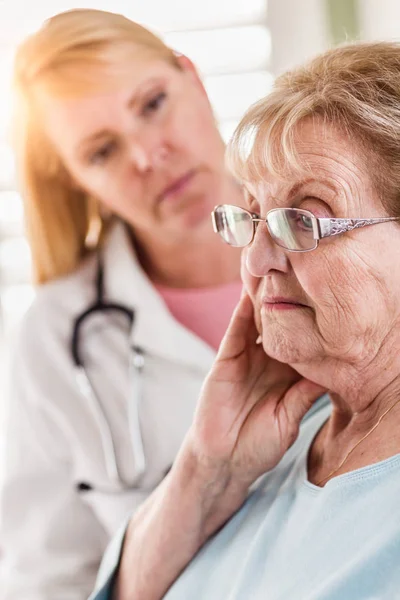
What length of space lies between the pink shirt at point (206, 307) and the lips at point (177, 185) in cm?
21

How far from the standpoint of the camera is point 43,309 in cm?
163

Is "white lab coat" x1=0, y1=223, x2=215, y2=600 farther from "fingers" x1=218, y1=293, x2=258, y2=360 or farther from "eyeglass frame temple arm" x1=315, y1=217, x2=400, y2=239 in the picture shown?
"eyeglass frame temple arm" x1=315, y1=217, x2=400, y2=239

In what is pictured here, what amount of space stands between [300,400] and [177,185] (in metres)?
0.53

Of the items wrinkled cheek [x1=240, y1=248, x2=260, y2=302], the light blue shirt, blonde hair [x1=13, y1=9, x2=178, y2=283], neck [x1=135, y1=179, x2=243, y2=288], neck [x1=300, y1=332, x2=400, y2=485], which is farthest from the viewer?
neck [x1=135, y1=179, x2=243, y2=288]

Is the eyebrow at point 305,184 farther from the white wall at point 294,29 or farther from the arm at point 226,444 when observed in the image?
the white wall at point 294,29

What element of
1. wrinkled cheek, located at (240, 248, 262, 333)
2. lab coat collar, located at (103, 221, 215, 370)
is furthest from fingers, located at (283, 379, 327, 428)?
lab coat collar, located at (103, 221, 215, 370)

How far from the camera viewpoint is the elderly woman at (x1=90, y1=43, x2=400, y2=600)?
0.88 meters

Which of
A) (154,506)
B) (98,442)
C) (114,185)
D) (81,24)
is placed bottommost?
(98,442)

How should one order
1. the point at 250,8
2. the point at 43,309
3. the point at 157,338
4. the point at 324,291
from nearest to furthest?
the point at 324,291
the point at 157,338
the point at 43,309
the point at 250,8

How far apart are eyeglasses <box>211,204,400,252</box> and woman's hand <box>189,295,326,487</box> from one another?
159 millimetres

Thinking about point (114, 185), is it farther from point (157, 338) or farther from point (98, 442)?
point (98, 442)

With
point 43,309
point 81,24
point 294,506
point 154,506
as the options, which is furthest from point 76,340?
point 294,506

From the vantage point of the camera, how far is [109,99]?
1.43m

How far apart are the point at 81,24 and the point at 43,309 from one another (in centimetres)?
54
